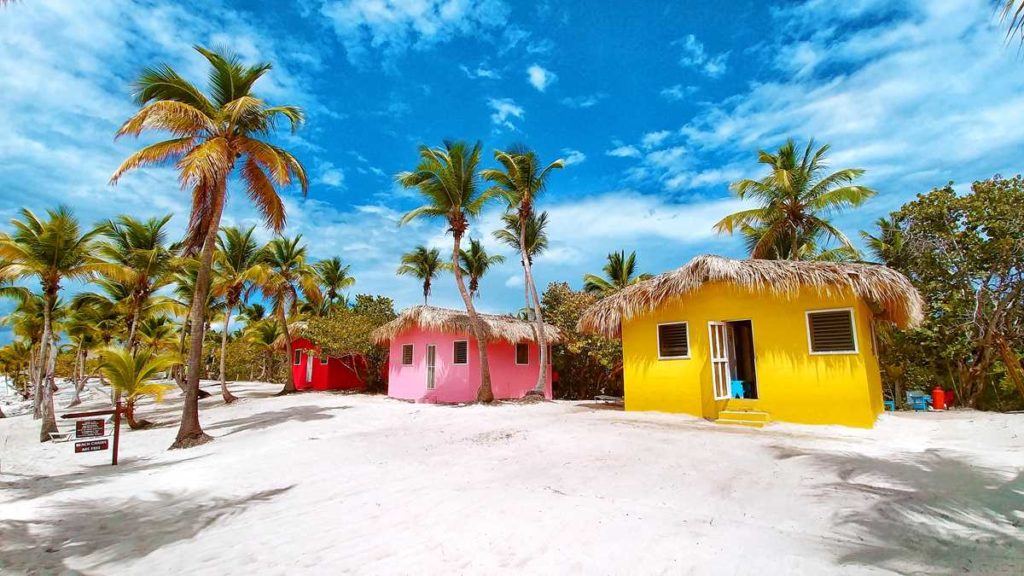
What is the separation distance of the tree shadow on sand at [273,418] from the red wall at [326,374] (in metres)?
9.88

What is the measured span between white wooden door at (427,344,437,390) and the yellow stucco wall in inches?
323

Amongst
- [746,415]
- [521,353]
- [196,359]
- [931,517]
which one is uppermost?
[196,359]

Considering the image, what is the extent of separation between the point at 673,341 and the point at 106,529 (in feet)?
33.3

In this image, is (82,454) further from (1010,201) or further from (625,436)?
(1010,201)

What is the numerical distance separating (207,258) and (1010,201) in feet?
67.6

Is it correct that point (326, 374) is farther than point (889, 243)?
Yes

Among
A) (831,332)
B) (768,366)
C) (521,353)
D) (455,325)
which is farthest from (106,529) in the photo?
(521,353)

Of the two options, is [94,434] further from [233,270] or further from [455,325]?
[233,270]

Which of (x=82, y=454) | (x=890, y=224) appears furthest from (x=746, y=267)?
(x=82, y=454)

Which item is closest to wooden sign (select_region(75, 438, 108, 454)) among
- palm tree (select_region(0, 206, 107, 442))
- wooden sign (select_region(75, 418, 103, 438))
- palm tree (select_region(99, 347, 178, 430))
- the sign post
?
the sign post

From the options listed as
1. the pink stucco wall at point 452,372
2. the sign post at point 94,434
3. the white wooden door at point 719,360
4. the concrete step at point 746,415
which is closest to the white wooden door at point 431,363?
the pink stucco wall at point 452,372

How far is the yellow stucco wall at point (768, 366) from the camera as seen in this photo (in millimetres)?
9500

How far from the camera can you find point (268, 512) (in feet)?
17.1

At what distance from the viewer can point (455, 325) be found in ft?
55.5
